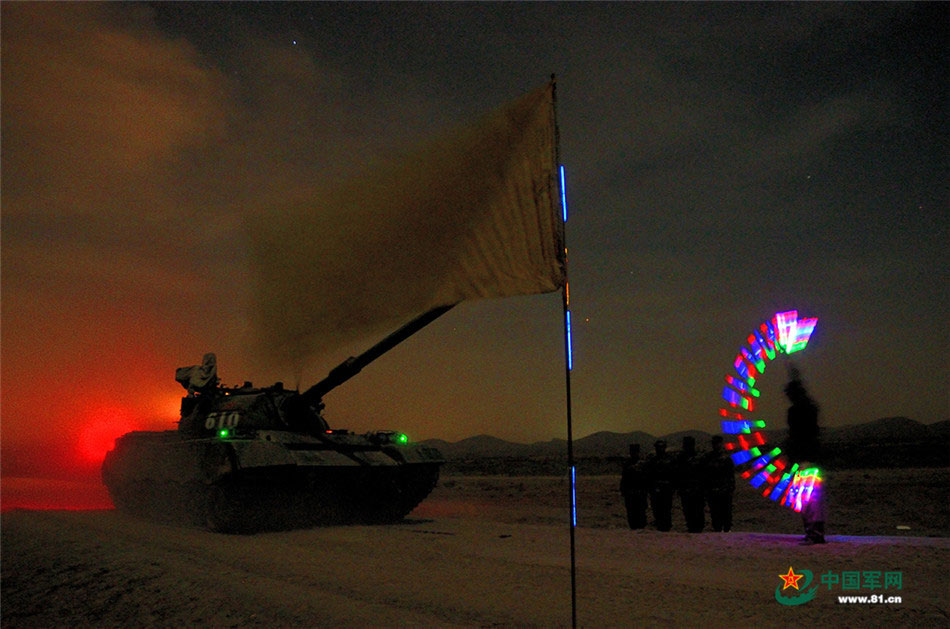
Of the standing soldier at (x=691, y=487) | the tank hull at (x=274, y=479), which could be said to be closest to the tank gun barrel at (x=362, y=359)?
the tank hull at (x=274, y=479)

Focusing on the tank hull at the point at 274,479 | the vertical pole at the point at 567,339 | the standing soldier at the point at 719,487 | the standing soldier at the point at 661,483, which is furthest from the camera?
the tank hull at the point at 274,479

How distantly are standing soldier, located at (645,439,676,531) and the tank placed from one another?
14.9 feet

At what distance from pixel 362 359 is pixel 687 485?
224 inches

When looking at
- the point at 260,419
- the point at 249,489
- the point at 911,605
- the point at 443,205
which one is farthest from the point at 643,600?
the point at 260,419

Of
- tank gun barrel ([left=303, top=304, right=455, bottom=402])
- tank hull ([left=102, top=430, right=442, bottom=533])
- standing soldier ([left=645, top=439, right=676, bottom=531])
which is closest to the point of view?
tank gun barrel ([left=303, top=304, right=455, bottom=402])

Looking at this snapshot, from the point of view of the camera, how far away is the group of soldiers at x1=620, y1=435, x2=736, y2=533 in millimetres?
10828

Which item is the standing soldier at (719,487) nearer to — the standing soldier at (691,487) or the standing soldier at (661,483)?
the standing soldier at (691,487)

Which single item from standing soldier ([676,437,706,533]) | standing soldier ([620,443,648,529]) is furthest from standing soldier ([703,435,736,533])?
standing soldier ([620,443,648,529])

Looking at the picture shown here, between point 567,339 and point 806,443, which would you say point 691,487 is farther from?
point 567,339

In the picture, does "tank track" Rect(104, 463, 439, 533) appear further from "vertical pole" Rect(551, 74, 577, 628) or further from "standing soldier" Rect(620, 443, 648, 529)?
"vertical pole" Rect(551, 74, 577, 628)

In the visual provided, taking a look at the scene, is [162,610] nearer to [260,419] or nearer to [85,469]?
[260,419]

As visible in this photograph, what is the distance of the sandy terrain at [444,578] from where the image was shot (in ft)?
16.8

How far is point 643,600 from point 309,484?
25.0ft

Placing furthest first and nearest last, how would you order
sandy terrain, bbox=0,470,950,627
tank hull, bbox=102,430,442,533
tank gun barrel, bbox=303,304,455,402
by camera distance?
1. tank hull, bbox=102,430,442,533
2. tank gun barrel, bbox=303,304,455,402
3. sandy terrain, bbox=0,470,950,627
